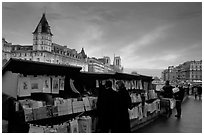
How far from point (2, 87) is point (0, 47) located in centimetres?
90

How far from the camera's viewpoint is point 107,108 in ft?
15.0

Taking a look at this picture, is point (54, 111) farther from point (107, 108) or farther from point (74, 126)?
point (107, 108)

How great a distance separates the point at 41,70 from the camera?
16.1 ft

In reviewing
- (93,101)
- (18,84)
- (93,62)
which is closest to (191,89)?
(93,101)

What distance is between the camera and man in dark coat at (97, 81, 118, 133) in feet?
14.9

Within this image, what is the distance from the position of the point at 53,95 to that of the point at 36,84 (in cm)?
→ 62

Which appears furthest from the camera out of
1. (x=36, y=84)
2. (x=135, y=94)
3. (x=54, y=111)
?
(x=135, y=94)

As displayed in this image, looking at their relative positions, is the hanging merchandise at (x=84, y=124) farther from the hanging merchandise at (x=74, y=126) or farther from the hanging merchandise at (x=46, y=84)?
the hanging merchandise at (x=46, y=84)

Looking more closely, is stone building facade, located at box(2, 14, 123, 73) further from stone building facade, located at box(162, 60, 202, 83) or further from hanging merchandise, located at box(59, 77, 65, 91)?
hanging merchandise, located at box(59, 77, 65, 91)

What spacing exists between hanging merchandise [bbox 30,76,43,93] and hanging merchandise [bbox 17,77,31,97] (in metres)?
0.12

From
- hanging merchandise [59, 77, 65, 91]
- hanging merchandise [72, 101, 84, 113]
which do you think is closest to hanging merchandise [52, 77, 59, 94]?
hanging merchandise [59, 77, 65, 91]

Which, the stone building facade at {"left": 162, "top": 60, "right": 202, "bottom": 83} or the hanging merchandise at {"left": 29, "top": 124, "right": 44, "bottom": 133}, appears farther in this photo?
the stone building facade at {"left": 162, "top": 60, "right": 202, "bottom": 83}

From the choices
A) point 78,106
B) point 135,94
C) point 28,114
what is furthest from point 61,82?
point 135,94

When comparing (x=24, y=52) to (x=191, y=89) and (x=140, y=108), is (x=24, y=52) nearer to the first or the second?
(x=191, y=89)
